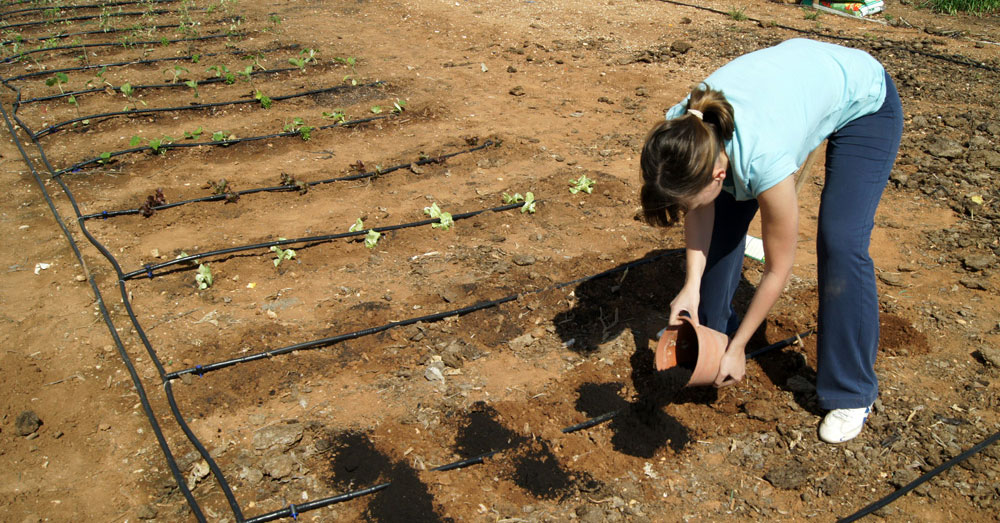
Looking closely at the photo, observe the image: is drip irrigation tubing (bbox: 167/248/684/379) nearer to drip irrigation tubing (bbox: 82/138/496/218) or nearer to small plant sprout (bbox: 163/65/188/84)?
drip irrigation tubing (bbox: 82/138/496/218)

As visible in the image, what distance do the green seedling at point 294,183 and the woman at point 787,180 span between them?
277 cm

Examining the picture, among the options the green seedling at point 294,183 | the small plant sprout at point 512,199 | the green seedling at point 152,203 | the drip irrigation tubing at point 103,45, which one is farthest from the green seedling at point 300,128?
the drip irrigation tubing at point 103,45

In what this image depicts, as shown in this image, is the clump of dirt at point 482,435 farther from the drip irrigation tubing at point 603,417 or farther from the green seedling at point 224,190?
the green seedling at point 224,190

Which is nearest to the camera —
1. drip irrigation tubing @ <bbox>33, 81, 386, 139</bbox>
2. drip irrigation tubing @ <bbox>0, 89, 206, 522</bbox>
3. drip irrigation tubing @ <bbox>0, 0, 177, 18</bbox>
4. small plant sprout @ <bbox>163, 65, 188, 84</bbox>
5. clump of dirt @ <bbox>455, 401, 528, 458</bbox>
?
drip irrigation tubing @ <bbox>0, 89, 206, 522</bbox>

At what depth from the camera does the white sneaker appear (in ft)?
7.88

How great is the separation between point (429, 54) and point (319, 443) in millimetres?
5163

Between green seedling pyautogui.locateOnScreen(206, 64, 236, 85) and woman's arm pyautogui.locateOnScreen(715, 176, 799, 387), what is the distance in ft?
17.7

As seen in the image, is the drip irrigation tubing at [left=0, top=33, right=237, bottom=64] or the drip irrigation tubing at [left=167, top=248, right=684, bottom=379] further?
the drip irrigation tubing at [left=0, top=33, right=237, bottom=64]

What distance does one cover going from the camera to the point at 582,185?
417 centimetres

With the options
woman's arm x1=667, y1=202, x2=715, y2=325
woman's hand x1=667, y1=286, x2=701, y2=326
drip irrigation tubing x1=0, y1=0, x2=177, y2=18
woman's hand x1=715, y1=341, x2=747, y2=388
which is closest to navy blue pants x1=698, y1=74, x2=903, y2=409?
woman's arm x1=667, y1=202, x2=715, y2=325

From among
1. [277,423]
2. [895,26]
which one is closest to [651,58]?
[895,26]

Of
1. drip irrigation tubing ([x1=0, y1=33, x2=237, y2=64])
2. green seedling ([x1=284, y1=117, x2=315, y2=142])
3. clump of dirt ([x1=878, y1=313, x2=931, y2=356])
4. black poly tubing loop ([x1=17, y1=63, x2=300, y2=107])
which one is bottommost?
clump of dirt ([x1=878, y1=313, x2=931, y2=356])

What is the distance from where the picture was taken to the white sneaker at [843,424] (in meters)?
2.40

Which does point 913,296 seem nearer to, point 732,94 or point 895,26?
point 732,94
